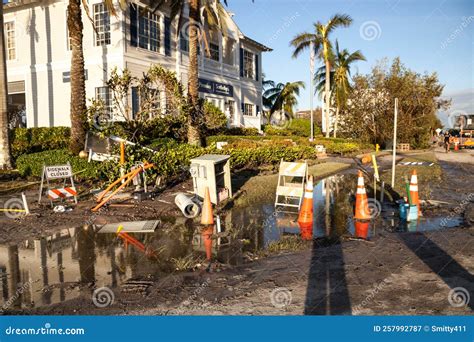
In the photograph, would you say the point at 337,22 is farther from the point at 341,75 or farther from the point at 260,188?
the point at 260,188

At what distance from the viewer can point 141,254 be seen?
6.10m

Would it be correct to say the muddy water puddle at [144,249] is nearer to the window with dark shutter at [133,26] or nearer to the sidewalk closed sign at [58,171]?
the sidewalk closed sign at [58,171]

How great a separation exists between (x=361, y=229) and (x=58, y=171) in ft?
25.2

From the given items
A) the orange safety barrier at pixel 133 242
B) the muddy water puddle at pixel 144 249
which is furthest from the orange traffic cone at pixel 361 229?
the orange safety barrier at pixel 133 242

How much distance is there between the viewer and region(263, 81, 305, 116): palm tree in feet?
163

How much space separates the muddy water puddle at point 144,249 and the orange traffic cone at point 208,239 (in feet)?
0.26

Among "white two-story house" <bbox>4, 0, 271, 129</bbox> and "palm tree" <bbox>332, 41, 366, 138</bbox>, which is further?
"palm tree" <bbox>332, 41, 366, 138</bbox>

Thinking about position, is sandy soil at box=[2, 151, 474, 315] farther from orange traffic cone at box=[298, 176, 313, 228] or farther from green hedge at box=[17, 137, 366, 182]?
green hedge at box=[17, 137, 366, 182]

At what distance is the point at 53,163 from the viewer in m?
13.7

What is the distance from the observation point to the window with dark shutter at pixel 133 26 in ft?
66.6

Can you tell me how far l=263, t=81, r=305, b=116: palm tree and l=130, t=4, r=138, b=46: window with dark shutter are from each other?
3157cm

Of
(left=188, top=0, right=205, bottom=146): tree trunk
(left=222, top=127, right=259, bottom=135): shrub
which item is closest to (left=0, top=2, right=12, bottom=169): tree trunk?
(left=188, top=0, right=205, bottom=146): tree trunk

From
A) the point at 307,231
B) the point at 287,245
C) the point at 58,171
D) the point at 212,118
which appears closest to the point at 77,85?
the point at 58,171

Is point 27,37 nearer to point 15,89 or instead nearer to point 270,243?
point 15,89
